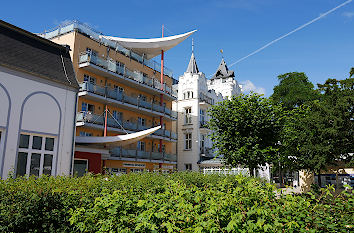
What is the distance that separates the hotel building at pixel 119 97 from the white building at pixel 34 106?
4.94 meters

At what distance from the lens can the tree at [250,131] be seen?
2042 centimetres

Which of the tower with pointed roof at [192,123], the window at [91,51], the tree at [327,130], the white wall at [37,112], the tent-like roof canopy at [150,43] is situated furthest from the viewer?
the tower with pointed roof at [192,123]

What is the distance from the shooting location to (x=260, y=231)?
337 cm

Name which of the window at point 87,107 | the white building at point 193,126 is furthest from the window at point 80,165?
the white building at point 193,126

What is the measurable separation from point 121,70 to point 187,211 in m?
27.7

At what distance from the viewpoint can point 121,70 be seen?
30.4 meters

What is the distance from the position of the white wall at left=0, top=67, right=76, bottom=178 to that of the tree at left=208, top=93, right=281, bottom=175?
1043 centimetres

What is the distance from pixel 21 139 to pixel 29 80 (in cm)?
306

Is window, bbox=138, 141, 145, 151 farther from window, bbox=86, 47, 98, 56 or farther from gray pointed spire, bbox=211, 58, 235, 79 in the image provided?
gray pointed spire, bbox=211, 58, 235, 79

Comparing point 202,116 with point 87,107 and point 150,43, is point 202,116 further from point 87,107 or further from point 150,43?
point 87,107

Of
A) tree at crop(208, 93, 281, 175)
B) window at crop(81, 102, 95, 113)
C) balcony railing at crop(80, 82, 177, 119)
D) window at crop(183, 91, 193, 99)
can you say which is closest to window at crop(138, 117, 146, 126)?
balcony railing at crop(80, 82, 177, 119)

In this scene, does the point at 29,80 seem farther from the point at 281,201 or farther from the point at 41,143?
the point at 281,201

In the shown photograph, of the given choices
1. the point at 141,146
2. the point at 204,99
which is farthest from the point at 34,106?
the point at 204,99

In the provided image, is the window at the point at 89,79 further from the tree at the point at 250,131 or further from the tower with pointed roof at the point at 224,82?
the tower with pointed roof at the point at 224,82
